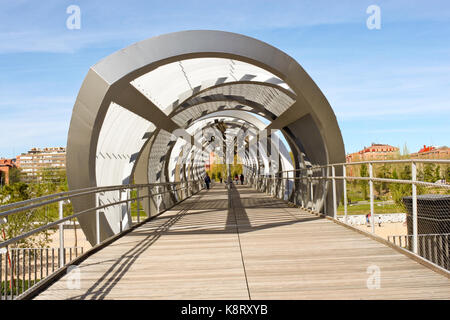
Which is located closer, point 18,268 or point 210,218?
point 18,268

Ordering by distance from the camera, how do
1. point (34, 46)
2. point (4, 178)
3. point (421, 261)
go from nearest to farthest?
point (421, 261) < point (34, 46) < point (4, 178)

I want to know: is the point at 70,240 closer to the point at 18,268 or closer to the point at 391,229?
the point at 391,229

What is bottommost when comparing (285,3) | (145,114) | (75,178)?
(75,178)

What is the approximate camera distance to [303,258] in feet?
18.3

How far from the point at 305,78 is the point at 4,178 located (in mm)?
128855

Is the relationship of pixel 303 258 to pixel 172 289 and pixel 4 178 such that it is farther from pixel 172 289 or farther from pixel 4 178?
pixel 4 178

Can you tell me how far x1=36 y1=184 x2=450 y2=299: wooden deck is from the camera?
405cm

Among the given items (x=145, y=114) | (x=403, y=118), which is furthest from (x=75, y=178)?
(x=403, y=118)

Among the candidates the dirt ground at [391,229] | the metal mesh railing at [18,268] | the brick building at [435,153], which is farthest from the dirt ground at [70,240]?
the brick building at [435,153]

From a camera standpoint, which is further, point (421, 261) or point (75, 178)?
point (75, 178)

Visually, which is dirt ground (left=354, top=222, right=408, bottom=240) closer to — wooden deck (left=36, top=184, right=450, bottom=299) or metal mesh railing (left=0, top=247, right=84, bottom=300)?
metal mesh railing (left=0, top=247, right=84, bottom=300)

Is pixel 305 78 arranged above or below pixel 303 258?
above

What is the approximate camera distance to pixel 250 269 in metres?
5.03

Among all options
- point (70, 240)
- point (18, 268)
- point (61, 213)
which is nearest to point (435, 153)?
point (70, 240)
